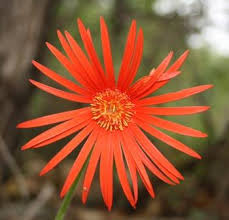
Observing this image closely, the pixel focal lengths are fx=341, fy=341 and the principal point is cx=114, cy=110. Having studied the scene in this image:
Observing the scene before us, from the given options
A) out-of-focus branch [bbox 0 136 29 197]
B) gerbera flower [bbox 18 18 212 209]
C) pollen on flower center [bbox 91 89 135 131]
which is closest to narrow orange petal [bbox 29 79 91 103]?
gerbera flower [bbox 18 18 212 209]

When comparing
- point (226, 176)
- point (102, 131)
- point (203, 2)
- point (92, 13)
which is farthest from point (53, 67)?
point (102, 131)

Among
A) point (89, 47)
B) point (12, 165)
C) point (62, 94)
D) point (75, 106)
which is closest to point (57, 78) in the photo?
point (62, 94)

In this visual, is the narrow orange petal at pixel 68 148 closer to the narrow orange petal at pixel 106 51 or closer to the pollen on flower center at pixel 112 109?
the pollen on flower center at pixel 112 109

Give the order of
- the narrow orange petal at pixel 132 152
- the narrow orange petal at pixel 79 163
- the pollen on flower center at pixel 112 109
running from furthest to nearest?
the pollen on flower center at pixel 112 109 → the narrow orange petal at pixel 132 152 → the narrow orange petal at pixel 79 163

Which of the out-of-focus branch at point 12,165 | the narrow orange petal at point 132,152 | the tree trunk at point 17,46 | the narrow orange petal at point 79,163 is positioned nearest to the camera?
the narrow orange petal at point 79,163

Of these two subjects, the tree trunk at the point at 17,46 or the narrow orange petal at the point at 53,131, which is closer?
the narrow orange petal at the point at 53,131

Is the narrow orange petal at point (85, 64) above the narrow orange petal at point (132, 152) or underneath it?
above

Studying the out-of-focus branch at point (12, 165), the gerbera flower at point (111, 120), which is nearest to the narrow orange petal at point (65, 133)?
the gerbera flower at point (111, 120)
